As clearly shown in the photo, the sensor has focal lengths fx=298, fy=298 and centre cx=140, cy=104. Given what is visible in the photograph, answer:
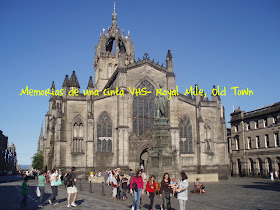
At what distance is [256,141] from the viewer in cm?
4459

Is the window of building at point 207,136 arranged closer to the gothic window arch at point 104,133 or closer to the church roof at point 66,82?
the gothic window arch at point 104,133

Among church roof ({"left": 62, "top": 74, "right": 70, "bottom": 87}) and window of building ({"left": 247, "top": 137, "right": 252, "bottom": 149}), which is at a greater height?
church roof ({"left": 62, "top": 74, "right": 70, "bottom": 87})

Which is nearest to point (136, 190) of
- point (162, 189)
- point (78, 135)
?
point (162, 189)

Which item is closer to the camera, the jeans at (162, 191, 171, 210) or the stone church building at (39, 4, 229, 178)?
the jeans at (162, 191, 171, 210)

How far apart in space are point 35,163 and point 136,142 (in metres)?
41.1

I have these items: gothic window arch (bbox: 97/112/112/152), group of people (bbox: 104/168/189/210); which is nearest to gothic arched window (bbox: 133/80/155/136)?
gothic window arch (bbox: 97/112/112/152)

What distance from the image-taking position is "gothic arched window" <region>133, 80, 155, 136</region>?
38688mm

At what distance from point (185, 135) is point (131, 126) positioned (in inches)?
302

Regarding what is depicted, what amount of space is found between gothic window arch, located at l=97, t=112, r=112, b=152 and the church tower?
22675 mm

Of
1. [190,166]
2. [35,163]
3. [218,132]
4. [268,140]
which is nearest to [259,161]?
[268,140]

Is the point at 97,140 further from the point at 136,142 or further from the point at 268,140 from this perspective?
the point at 268,140

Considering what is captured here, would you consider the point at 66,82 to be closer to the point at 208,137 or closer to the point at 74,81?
the point at 74,81

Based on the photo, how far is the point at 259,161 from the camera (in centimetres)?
4388

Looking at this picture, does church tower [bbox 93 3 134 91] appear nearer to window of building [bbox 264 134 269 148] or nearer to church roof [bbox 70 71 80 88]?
church roof [bbox 70 71 80 88]
